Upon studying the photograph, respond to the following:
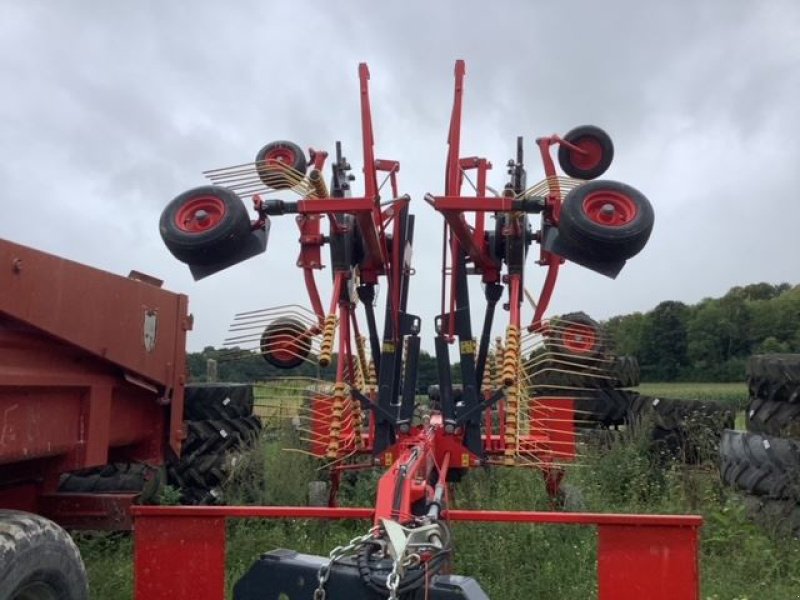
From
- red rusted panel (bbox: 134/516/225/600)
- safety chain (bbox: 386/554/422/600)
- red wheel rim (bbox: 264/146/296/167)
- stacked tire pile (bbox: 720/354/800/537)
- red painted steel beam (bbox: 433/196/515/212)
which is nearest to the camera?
safety chain (bbox: 386/554/422/600)

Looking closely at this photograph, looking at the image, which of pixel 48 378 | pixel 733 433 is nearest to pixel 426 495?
pixel 48 378

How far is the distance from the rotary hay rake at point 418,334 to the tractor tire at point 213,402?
1502mm

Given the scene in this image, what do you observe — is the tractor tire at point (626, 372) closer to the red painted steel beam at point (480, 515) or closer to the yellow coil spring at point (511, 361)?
the yellow coil spring at point (511, 361)

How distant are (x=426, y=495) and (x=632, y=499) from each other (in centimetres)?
444

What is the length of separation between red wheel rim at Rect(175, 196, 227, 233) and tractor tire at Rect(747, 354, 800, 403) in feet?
15.3

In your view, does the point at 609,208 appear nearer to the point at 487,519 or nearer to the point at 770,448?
the point at 487,519

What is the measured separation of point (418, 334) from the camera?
18.2 feet

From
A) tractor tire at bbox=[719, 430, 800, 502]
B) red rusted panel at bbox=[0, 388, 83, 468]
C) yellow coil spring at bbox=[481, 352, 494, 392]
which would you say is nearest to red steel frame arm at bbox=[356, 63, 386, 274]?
yellow coil spring at bbox=[481, 352, 494, 392]

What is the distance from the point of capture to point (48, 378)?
126 inches

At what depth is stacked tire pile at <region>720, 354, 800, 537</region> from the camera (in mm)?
6145

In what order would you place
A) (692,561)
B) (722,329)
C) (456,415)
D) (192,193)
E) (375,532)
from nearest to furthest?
1. (375,532)
2. (692,561)
3. (192,193)
4. (456,415)
5. (722,329)

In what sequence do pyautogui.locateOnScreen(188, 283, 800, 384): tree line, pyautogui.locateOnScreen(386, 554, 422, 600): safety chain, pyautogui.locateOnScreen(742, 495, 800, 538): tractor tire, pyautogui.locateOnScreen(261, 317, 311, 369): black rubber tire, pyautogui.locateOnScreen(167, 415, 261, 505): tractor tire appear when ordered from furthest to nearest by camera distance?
pyautogui.locateOnScreen(188, 283, 800, 384): tree line < pyautogui.locateOnScreen(167, 415, 261, 505): tractor tire < pyautogui.locateOnScreen(742, 495, 800, 538): tractor tire < pyautogui.locateOnScreen(261, 317, 311, 369): black rubber tire < pyautogui.locateOnScreen(386, 554, 422, 600): safety chain

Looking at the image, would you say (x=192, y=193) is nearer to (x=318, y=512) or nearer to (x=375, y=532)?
(x=318, y=512)

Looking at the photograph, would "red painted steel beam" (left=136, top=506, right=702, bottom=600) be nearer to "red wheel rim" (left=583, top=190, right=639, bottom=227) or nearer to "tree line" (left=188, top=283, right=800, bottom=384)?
"red wheel rim" (left=583, top=190, right=639, bottom=227)
